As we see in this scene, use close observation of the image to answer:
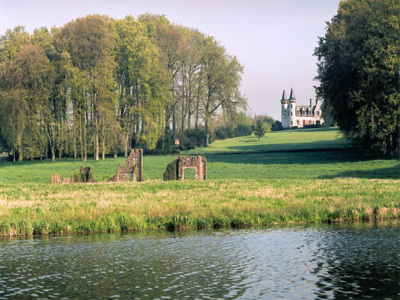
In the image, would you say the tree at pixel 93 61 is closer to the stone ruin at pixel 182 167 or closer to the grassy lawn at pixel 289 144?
the grassy lawn at pixel 289 144

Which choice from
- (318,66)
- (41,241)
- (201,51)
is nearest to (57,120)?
(201,51)

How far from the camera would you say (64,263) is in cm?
1847

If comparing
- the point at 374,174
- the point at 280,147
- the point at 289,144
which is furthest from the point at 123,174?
the point at 289,144

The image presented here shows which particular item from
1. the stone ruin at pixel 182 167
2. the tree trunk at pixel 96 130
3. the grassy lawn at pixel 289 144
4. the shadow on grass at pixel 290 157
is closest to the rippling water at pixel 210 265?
the stone ruin at pixel 182 167

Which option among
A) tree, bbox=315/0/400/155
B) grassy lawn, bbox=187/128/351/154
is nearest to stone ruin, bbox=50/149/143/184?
tree, bbox=315/0/400/155

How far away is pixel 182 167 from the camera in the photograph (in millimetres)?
49312

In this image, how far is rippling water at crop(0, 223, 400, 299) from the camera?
48.6 ft

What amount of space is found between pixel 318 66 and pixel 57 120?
105ft

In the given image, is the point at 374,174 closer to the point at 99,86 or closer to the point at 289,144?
the point at 99,86

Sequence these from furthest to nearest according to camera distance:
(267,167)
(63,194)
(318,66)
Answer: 1. (318,66)
2. (267,167)
3. (63,194)

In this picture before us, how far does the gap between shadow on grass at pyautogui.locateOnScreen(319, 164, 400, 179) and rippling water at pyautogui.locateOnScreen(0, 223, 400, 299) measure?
83.6 ft

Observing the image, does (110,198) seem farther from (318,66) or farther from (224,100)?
(224,100)

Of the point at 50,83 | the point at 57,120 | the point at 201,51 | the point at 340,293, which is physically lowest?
the point at 340,293

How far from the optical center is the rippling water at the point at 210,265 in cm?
1482
